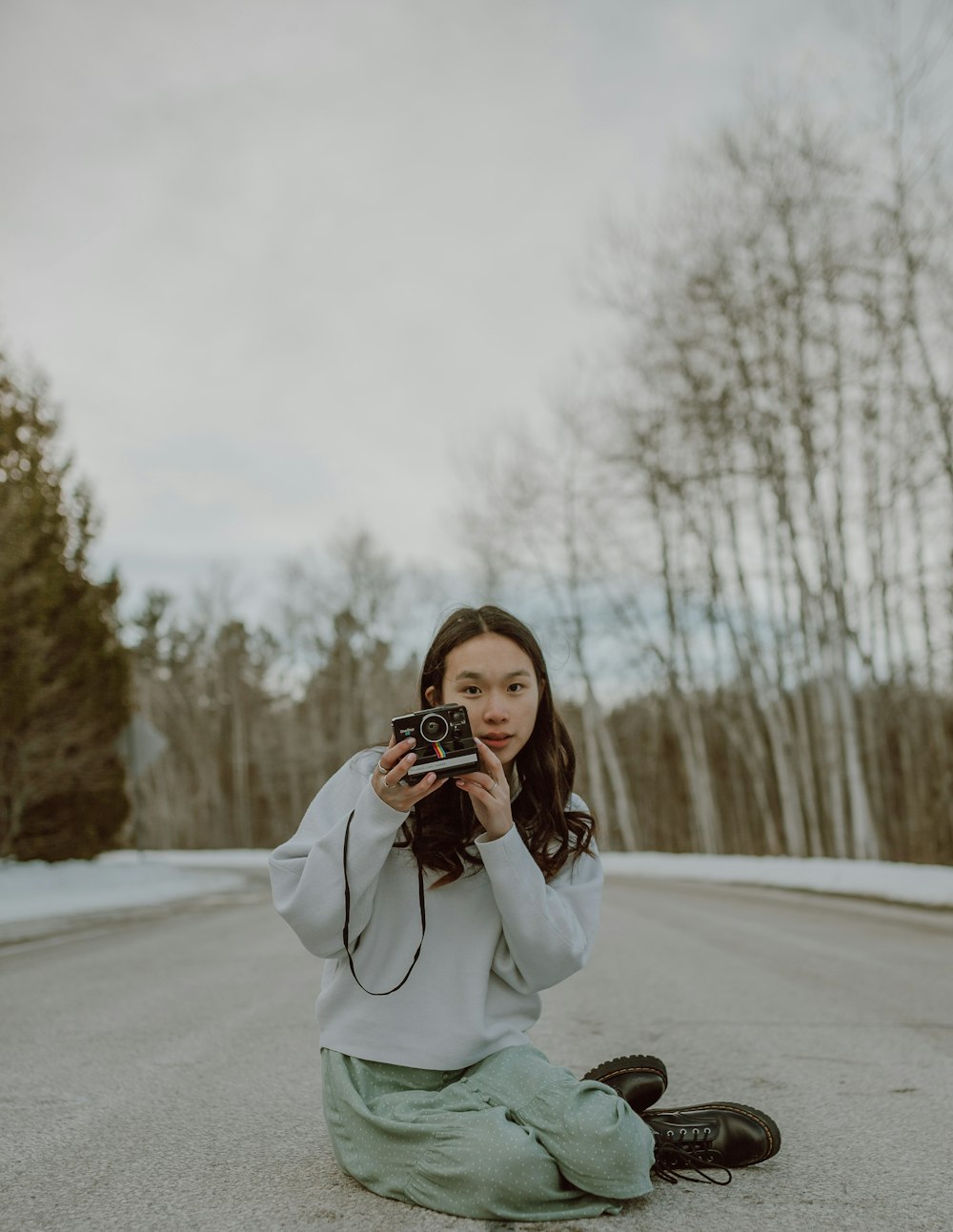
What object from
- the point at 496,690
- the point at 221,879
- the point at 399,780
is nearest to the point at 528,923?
the point at 399,780

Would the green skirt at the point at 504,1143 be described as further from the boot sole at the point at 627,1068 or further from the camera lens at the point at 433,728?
the camera lens at the point at 433,728

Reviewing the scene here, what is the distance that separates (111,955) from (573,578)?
66.9 feet

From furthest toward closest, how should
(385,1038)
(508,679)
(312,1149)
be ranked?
(312,1149), (508,679), (385,1038)

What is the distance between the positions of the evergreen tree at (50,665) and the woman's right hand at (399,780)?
1377 centimetres

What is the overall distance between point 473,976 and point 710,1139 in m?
0.70

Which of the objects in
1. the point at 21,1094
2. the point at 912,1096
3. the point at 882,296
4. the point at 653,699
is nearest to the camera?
the point at 912,1096

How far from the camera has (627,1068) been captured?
2.72m

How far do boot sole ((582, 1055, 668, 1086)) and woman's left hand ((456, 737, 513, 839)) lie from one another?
0.68 metres

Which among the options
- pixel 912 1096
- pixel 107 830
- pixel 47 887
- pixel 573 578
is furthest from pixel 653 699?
pixel 912 1096

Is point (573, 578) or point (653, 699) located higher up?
point (573, 578)

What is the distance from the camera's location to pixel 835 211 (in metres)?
17.0

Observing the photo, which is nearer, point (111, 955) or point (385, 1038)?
A: point (385, 1038)

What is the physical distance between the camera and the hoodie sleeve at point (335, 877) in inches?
100

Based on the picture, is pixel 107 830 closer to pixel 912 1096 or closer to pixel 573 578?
pixel 573 578
